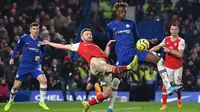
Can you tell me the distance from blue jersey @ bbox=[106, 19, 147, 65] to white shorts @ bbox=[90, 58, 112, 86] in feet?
6.62

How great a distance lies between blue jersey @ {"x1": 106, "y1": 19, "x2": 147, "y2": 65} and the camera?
18.2 m

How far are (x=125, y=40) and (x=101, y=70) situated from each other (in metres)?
2.48

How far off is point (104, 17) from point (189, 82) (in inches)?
289

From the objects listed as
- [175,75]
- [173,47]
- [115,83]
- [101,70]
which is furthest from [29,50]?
[101,70]

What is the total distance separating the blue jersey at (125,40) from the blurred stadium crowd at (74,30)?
9.19 m

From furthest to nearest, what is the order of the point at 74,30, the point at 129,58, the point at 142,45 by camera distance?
1. the point at 74,30
2. the point at 129,58
3. the point at 142,45

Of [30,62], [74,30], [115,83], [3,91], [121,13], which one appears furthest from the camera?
[74,30]

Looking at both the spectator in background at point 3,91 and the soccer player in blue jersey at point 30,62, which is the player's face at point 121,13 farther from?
the spectator in background at point 3,91

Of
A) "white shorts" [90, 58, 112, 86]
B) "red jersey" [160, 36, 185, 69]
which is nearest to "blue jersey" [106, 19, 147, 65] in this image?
"white shorts" [90, 58, 112, 86]

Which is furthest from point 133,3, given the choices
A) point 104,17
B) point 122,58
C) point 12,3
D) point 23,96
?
point 122,58

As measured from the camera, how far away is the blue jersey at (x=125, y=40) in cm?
1817

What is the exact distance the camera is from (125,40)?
18.2 meters

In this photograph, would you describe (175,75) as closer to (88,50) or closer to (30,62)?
(30,62)

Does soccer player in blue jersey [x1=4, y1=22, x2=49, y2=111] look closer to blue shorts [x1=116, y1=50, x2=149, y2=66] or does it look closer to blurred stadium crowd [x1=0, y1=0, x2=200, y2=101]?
blue shorts [x1=116, y1=50, x2=149, y2=66]
